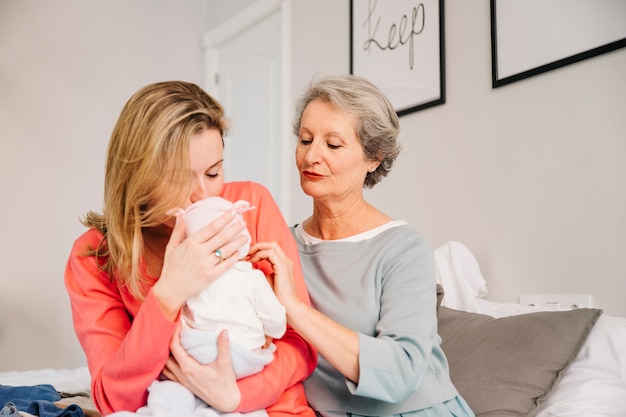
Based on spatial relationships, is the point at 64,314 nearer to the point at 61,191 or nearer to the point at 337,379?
the point at 61,191

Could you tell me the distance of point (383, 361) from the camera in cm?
116

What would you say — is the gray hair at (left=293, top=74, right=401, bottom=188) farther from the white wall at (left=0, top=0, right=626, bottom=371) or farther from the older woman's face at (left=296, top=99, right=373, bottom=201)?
the white wall at (left=0, top=0, right=626, bottom=371)

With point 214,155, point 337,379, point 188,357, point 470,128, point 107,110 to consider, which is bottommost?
point 337,379

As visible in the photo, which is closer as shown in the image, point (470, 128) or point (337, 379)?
point (337, 379)

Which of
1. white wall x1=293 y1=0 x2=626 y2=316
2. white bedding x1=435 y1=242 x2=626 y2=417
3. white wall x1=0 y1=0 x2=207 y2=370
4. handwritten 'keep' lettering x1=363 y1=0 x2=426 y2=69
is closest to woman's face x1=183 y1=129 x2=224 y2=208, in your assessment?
white bedding x1=435 y1=242 x2=626 y2=417

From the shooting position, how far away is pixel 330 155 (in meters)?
1.47

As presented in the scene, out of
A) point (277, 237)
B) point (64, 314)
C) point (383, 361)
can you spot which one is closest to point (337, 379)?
point (383, 361)

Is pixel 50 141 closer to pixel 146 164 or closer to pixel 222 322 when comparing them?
pixel 146 164

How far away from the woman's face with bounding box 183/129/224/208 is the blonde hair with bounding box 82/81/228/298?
0.6 inches

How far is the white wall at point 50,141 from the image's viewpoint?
11.5 feet

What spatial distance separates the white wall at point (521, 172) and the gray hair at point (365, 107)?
2.28 feet

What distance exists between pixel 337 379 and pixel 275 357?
211mm

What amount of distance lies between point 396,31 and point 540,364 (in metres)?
1.61

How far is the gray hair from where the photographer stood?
4.84 ft
